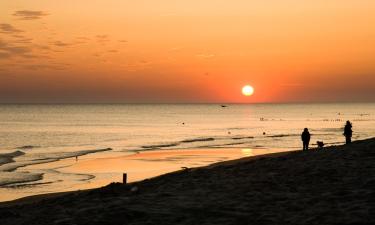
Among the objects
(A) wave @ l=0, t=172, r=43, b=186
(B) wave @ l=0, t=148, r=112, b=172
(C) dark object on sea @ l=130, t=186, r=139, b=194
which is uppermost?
(C) dark object on sea @ l=130, t=186, r=139, b=194

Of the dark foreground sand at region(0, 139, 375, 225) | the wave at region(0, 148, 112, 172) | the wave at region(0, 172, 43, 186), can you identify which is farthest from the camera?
the wave at region(0, 148, 112, 172)

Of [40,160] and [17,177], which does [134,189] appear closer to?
[17,177]

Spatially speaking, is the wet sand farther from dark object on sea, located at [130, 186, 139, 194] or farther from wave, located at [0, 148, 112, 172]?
dark object on sea, located at [130, 186, 139, 194]

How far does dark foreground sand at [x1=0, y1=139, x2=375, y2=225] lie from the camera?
1262 cm

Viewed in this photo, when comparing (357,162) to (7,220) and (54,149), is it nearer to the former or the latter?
(7,220)

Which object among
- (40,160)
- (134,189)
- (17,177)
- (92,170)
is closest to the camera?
(134,189)

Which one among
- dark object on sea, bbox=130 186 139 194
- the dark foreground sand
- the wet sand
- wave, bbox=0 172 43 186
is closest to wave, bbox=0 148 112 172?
the wet sand

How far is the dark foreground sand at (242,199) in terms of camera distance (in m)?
12.6

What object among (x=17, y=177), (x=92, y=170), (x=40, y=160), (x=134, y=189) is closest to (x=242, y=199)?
(x=134, y=189)

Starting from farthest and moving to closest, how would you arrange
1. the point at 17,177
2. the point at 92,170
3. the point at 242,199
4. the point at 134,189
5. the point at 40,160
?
1. the point at 40,160
2. the point at 92,170
3. the point at 17,177
4. the point at 134,189
5. the point at 242,199

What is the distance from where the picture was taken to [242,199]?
48.2ft

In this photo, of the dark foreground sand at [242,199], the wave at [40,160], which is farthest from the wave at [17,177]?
the dark foreground sand at [242,199]

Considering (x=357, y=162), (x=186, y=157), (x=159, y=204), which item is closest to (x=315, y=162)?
(x=357, y=162)

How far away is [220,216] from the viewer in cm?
1295
